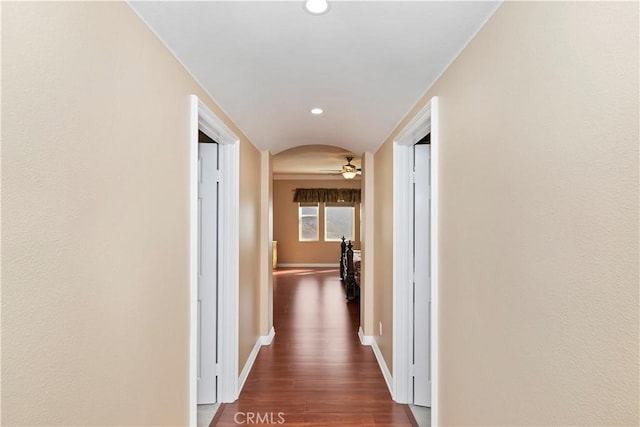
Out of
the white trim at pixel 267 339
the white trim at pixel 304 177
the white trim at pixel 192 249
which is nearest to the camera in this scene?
the white trim at pixel 192 249

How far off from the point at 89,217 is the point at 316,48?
1.21 metres

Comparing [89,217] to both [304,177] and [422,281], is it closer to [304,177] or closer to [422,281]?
[422,281]

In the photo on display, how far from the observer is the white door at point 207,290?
298 centimetres

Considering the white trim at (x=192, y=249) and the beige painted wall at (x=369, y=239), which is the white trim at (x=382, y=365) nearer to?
the beige painted wall at (x=369, y=239)

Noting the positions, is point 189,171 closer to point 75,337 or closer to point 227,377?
point 75,337

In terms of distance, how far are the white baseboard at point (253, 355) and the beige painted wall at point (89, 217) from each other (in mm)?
1534

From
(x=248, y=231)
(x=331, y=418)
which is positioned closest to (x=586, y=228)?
(x=331, y=418)

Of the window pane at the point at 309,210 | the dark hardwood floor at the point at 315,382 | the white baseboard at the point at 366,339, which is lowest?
the dark hardwood floor at the point at 315,382

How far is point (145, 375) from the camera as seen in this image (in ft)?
4.95

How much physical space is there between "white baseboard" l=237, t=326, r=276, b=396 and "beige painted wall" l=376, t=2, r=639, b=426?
2.12 meters

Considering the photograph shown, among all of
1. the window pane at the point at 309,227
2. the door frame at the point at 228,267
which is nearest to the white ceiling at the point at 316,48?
the door frame at the point at 228,267

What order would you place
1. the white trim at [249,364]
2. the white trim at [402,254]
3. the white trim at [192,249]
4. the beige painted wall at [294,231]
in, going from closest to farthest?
the white trim at [192,249] → the white trim at [402,254] → the white trim at [249,364] → the beige painted wall at [294,231]

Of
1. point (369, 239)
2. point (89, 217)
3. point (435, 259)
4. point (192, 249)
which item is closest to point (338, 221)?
point (369, 239)

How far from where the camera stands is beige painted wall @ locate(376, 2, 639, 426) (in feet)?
2.67
